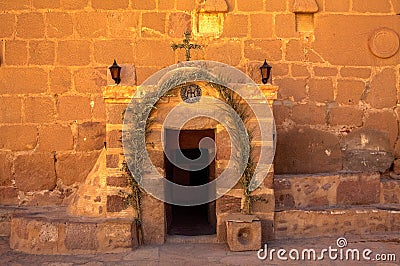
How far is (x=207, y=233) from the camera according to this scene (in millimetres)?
5703

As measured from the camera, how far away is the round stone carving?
268 inches

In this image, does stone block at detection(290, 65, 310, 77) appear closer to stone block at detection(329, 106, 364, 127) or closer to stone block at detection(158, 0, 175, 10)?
stone block at detection(329, 106, 364, 127)

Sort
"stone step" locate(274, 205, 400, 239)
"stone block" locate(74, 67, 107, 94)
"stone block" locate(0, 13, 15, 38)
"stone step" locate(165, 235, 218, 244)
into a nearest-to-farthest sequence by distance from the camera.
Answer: "stone step" locate(165, 235, 218, 244) → "stone step" locate(274, 205, 400, 239) → "stone block" locate(0, 13, 15, 38) → "stone block" locate(74, 67, 107, 94)

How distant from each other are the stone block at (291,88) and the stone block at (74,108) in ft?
9.26

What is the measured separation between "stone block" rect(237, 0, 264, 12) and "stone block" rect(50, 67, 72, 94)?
267 cm

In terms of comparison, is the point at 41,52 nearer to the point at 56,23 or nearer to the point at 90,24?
the point at 56,23

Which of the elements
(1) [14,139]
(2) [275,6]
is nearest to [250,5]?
(2) [275,6]

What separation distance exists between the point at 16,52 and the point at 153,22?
1982 mm

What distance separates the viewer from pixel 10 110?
6.45 metres

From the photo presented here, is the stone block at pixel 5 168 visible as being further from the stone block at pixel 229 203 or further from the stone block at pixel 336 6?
the stone block at pixel 336 6

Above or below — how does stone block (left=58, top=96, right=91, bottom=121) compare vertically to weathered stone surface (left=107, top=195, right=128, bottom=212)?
above

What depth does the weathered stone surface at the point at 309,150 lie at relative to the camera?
6.80 m

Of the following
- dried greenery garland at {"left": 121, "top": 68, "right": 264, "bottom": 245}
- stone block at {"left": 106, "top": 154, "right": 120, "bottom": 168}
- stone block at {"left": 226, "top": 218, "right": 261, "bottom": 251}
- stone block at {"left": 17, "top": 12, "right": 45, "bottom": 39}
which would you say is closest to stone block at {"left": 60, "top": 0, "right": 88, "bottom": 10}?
stone block at {"left": 17, "top": 12, "right": 45, "bottom": 39}

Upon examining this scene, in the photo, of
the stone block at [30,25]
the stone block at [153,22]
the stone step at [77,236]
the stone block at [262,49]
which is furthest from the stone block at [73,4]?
the stone step at [77,236]
